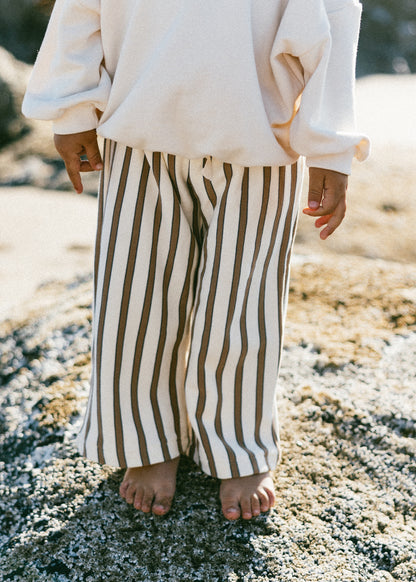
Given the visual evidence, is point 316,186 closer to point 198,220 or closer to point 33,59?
point 198,220

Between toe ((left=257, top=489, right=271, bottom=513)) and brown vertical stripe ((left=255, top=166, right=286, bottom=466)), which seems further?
toe ((left=257, top=489, right=271, bottom=513))

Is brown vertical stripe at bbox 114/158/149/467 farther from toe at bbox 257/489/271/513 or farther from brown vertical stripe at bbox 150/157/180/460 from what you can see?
toe at bbox 257/489/271/513

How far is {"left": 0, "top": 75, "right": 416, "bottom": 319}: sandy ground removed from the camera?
10.2 feet

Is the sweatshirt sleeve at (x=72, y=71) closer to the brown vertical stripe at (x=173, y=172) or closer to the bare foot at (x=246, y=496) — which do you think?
the brown vertical stripe at (x=173, y=172)

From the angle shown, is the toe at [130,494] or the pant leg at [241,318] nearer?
the pant leg at [241,318]

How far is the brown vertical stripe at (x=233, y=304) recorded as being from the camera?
125cm

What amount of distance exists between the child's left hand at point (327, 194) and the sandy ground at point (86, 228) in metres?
1.66

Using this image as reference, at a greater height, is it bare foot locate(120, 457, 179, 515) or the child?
the child

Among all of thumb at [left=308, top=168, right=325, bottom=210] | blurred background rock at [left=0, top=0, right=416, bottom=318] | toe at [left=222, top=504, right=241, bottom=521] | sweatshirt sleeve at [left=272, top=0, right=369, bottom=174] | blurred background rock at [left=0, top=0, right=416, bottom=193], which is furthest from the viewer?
blurred background rock at [left=0, top=0, right=416, bottom=193]

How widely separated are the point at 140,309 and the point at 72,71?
18.1 inches

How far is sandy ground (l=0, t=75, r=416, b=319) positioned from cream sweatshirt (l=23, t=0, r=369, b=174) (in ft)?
5.06

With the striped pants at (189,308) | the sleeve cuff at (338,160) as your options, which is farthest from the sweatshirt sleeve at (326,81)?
the striped pants at (189,308)

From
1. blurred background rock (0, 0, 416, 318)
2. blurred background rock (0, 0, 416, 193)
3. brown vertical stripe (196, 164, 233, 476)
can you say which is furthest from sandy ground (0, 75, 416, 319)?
brown vertical stripe (196, 164, 233, 476)

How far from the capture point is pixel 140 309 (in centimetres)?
133
